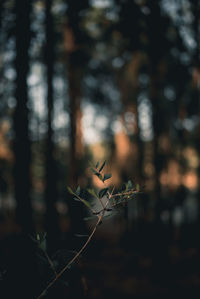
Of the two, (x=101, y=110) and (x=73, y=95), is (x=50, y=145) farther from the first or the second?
(x=101, y=110)

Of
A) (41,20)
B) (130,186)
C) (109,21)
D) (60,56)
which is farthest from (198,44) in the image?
(130,186)

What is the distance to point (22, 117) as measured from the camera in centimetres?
492

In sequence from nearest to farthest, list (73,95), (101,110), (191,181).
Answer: (73,95)
(101,110)
(191,181)

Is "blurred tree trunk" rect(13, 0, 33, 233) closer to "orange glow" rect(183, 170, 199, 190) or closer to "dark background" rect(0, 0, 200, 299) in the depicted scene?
"dark background" rect(0, 0, 200, 299)

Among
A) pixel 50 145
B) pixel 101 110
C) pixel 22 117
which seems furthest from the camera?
pixel 101 110

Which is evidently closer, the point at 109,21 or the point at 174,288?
the point at 174,288

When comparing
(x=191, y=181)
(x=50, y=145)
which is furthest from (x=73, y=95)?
(x=191, y=181)

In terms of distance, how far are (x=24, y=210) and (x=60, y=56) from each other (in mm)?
10166

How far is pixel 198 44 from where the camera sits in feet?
29.4

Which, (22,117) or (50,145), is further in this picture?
(50,145)

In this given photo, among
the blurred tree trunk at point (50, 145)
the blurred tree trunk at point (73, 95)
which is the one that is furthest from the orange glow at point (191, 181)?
the blurred tree trunk at point (50, 145)

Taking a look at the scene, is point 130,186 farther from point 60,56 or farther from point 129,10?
point 60,56

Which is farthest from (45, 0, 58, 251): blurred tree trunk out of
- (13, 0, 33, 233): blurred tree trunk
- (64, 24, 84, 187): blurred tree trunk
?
(13, 0, 33, 233): blurred tree trunk

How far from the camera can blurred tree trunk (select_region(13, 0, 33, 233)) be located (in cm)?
487
